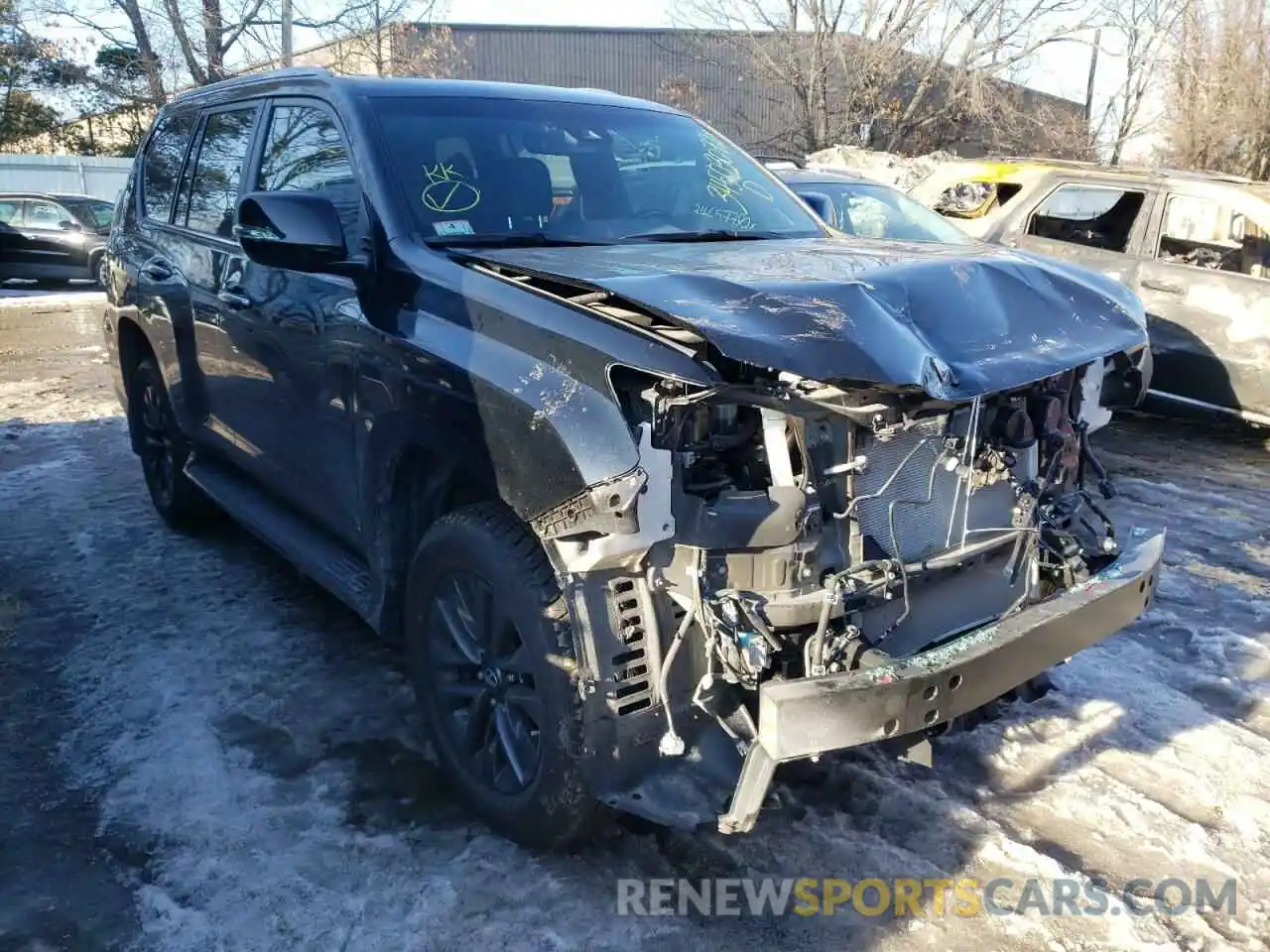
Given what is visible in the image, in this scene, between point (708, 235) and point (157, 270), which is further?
point (157, 270)

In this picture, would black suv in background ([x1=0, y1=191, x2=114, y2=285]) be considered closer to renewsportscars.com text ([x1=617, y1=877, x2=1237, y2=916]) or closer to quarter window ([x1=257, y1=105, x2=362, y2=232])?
quarter window ([x1=257, y1=105, x2=362, y2=232])

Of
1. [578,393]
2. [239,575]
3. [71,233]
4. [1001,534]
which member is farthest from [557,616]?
[71,233]

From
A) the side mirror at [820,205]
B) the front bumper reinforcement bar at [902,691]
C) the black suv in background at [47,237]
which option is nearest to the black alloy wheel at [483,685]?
the front bumper reinforcement bar at [902,691]

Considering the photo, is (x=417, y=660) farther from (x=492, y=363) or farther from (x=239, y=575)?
(x=239, y=575)

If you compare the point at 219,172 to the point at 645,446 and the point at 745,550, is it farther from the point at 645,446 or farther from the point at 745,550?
the point at 745,550

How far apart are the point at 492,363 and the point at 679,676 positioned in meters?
0.89

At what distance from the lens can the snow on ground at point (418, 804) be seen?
262 cm

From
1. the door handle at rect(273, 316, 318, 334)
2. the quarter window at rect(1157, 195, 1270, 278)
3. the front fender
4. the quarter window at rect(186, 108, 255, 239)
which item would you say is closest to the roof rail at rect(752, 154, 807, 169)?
the quarter window at rect(1157, 195, 1270, 278)

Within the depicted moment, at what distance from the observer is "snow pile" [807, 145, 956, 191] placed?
15773 mm

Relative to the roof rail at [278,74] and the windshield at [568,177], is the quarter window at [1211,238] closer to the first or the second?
the windshield at [568,177]

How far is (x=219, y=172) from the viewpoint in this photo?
4.39m

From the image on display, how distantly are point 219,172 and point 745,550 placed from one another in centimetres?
315

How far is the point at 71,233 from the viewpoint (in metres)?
16.7

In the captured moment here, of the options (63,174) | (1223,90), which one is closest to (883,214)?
(1223,90)
